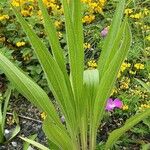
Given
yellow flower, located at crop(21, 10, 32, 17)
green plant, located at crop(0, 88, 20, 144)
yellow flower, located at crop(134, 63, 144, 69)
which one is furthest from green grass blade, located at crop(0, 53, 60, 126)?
yellow flower, located at crop(21, 10, 32, 17)

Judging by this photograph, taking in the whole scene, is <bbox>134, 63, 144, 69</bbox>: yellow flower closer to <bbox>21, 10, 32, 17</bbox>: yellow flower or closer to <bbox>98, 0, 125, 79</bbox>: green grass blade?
<bbox>98, 0, 125, 79</bbox>: green grass blade

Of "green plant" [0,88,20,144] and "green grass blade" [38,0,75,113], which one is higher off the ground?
"green grass blade" [38,0,75,113]

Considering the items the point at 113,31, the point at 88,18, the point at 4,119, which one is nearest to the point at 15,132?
the point at 4,119

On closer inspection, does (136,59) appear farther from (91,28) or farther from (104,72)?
(104,72)

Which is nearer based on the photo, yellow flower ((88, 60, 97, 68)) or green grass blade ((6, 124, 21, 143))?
green grass blade ((6, 124, 21, 143))

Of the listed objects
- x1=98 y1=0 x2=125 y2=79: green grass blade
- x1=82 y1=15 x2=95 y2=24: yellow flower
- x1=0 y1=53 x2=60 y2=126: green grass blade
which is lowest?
x1=82 y1=15 x2=95 y2=24: yellow flower

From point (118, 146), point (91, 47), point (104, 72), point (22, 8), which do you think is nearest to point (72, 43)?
point (104, 72)

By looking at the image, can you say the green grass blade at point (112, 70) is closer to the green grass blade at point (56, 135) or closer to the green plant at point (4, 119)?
the green grass blade at point (56, 135)

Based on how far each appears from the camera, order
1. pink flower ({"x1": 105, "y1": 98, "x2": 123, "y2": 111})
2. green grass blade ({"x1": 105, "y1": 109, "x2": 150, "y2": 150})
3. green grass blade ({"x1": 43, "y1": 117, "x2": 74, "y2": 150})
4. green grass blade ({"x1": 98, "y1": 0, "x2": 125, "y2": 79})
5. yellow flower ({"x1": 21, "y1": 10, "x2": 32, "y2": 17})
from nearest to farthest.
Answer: green grass blade ({"x1": 43, "y1": 117, "x2": 74, "y2": 150}) < green grass blade ({"x1": 105, "y1": 109, "x2": 150, "y2": 150}) < green grass blade ({"x1": 98, "y1": 0, "x2": 125, "y2": 79}) < pink flower ({"x1": 105, "y1": 98, "x2": 123, "y2": 111}) < yellow flower ({"x1": 21, "y1": 10, "x2": 32, "y2": 17})

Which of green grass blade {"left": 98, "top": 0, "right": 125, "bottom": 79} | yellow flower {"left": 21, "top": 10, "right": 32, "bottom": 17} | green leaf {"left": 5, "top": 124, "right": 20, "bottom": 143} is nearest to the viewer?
green grass blade {"left": 98, "top": 0, "right": 125, "bottom": 79}

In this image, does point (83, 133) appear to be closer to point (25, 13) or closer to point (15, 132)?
point (15, 132)
